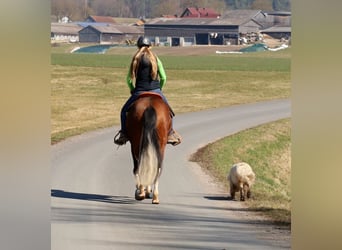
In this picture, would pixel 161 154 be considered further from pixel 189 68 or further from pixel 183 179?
pixel 189 68

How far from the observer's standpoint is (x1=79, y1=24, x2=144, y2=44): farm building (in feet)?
138

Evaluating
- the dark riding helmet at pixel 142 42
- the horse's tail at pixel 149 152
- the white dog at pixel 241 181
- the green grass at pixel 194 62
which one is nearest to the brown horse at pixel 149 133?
the horse's tail at pixel 149 152

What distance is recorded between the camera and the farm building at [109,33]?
4209 cm

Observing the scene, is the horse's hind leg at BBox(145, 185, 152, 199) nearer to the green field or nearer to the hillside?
the green field

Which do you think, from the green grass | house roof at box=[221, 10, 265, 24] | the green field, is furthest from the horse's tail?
the green grass

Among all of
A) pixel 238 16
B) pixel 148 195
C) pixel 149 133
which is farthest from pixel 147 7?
pixel 149 133

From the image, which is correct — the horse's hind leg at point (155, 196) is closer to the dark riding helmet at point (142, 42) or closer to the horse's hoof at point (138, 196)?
the horse's hoof at point (138, 196)

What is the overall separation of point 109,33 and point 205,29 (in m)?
6.29

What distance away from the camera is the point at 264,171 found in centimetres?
1571

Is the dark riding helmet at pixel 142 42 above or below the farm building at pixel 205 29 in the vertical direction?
above

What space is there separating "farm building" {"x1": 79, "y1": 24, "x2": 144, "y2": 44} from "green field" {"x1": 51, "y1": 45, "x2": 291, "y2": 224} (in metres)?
0.97

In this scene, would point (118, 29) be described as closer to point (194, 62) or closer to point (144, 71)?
point (194, 62)

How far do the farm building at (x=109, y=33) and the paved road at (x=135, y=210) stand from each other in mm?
25855

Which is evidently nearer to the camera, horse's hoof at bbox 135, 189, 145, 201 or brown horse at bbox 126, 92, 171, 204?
brown horse at bbox 126, 92, 171, 204
